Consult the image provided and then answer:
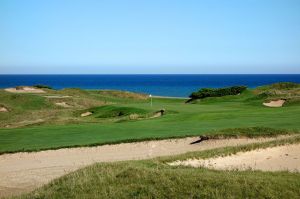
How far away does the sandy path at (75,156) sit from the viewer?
1717 cm

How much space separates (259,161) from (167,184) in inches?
218

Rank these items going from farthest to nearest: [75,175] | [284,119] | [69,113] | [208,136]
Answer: [69,113], [284,119], [208,136], [75,175]

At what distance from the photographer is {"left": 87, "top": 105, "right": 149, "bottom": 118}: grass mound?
130 feet

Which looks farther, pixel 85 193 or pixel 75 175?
pixel 75 175

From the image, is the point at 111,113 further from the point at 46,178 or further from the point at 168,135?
the point at 46,178

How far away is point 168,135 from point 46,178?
766cm

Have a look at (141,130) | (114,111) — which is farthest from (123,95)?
(141,130)

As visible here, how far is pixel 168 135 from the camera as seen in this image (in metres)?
22.5

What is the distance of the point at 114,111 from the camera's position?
43.5 metres

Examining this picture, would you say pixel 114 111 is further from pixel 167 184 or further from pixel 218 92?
pixel 167 184

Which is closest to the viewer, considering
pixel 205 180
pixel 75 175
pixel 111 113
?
pixel 205 180

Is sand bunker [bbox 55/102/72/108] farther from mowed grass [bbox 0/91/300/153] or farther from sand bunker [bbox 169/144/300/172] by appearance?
sand bunker [bbox 169/144/300/172]

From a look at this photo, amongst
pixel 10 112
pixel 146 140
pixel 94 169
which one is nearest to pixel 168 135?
pixel 146 140

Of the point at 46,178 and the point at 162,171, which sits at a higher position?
the point at 162,171
